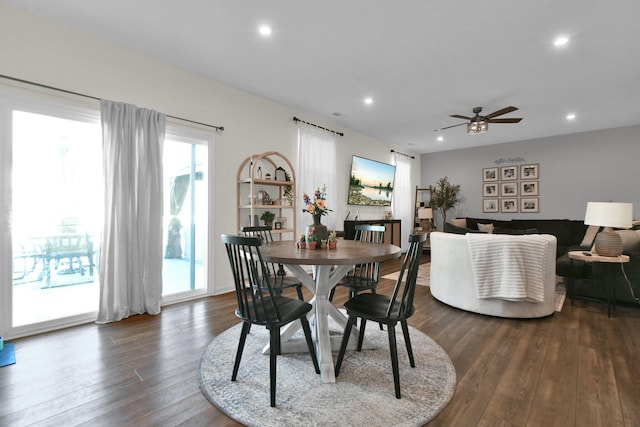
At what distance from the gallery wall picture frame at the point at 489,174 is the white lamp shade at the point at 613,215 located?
414cm

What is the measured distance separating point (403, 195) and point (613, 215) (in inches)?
181

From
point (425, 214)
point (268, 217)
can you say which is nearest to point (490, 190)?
point (425, 214)

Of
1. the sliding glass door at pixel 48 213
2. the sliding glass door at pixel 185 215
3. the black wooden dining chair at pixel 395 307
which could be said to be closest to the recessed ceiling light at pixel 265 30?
the sliding glass door at pixel 185 215

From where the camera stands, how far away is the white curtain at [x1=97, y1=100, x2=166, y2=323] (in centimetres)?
296

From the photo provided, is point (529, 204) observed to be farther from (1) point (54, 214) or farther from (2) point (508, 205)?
(1) point (54, 214)

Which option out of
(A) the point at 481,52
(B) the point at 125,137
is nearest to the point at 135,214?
(B) the point at 125,137

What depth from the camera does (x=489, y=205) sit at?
7.51 m

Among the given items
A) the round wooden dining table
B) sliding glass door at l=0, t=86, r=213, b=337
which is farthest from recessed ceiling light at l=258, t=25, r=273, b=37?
the round wooden dining table

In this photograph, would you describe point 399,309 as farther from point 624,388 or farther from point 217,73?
point 217,73

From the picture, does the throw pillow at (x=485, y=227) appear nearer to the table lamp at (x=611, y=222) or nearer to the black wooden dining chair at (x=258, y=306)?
the table lamp at (x=611, y=222)

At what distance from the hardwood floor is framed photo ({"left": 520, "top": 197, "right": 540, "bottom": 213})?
4.25 meters

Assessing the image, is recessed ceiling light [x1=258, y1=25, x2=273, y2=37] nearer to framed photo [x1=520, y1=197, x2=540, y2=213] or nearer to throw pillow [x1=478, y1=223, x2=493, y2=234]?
throw pillow [x1=478, y1=223, x2=493, y2=234]

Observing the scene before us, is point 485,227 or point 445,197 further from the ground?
point 445,197

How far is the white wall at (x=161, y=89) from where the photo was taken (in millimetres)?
2613
